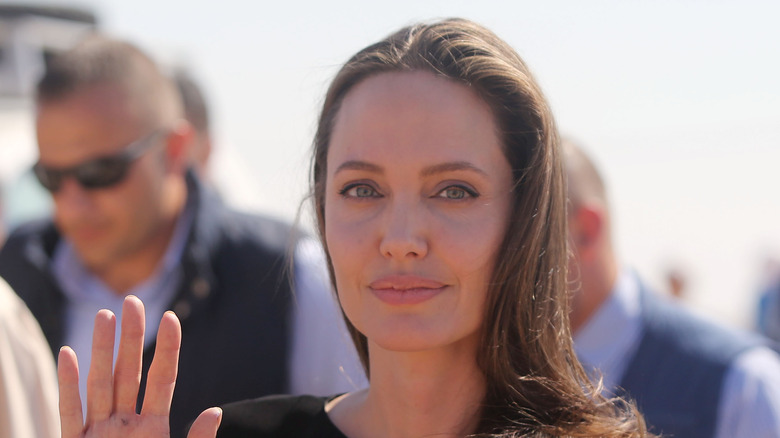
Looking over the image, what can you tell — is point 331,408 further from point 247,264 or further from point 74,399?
point 247,264

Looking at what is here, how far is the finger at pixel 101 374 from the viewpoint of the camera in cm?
171

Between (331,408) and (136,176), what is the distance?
1.76 metres

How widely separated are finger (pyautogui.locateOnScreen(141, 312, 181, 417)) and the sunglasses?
1.87m

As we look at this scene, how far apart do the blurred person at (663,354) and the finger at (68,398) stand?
54.1 inches

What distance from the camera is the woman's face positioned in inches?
71.9

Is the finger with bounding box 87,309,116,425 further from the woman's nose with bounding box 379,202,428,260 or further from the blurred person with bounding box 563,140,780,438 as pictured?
the blurred person with bounding box 563,140,780,438

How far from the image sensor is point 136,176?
11.6 ft

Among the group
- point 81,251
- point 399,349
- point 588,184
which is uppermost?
point 588,184

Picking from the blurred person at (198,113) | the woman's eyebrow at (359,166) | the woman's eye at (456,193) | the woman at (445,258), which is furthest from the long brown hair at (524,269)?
the blurred person at (198,113)

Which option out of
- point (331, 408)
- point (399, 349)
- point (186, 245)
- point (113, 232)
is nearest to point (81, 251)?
point (113, 232)

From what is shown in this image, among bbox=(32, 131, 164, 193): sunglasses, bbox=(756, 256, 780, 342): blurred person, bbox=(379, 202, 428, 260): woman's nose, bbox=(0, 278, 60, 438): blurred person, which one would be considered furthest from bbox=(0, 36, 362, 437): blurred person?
bbox=(756, 256, 780, 342): blurred person

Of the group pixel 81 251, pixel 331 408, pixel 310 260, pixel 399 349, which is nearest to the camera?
pixel 399 349

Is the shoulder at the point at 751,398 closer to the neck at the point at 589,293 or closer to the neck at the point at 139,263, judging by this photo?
the neck at the point at 589,293

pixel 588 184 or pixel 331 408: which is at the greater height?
pixel 588 184
